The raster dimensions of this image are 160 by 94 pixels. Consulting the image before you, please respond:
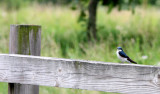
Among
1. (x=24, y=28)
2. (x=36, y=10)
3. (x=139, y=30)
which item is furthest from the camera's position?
(x=36, y=10)

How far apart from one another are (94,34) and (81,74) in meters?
5.10

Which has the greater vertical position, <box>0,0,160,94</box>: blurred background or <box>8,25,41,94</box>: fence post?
<box>8,25,41,94</box>: fence post

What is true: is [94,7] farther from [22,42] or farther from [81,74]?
[81,74]

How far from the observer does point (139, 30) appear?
6.55m

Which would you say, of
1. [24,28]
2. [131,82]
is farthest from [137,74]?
[24,28]

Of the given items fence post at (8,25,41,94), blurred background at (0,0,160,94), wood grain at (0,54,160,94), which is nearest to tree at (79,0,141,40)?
blurred background at (0,0,160,94)

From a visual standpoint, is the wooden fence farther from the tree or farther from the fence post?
the tree

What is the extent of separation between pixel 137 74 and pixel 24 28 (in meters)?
0.89

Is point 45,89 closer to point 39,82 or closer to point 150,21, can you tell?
point 39,82

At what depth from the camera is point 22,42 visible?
1995 millimetres

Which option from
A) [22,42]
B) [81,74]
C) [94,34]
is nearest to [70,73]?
[81,74]

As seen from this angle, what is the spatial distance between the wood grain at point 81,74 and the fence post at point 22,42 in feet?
0.37

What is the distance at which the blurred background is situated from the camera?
4.58 meters

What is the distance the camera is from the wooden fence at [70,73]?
163cm
